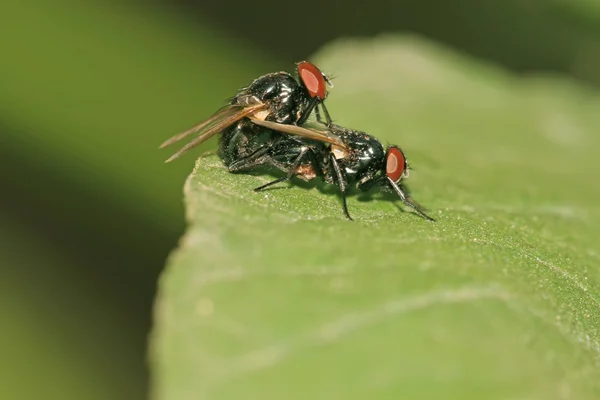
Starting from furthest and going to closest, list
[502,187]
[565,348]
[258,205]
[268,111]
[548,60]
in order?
[548,60], [502,187], [268,111], [258,205], [565,348]

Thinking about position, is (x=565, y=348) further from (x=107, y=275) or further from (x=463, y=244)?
(x=107, y=275)

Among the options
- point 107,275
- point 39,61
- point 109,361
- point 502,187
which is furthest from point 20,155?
point 502,187

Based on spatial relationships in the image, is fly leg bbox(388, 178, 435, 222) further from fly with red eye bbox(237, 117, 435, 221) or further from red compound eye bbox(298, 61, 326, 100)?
red compound eye bbox(298, 61, 326, 100)

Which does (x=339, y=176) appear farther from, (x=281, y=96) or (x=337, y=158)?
(x=281, y=96)

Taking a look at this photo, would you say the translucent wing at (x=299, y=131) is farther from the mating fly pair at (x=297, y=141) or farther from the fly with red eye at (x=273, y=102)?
the fly with red eye at (x=273, y=102)

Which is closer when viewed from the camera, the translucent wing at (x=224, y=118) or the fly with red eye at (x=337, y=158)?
the translucent wing at (x=224, y=118)

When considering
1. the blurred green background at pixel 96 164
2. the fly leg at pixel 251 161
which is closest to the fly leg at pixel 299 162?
the fly leg at pixel 251 161
